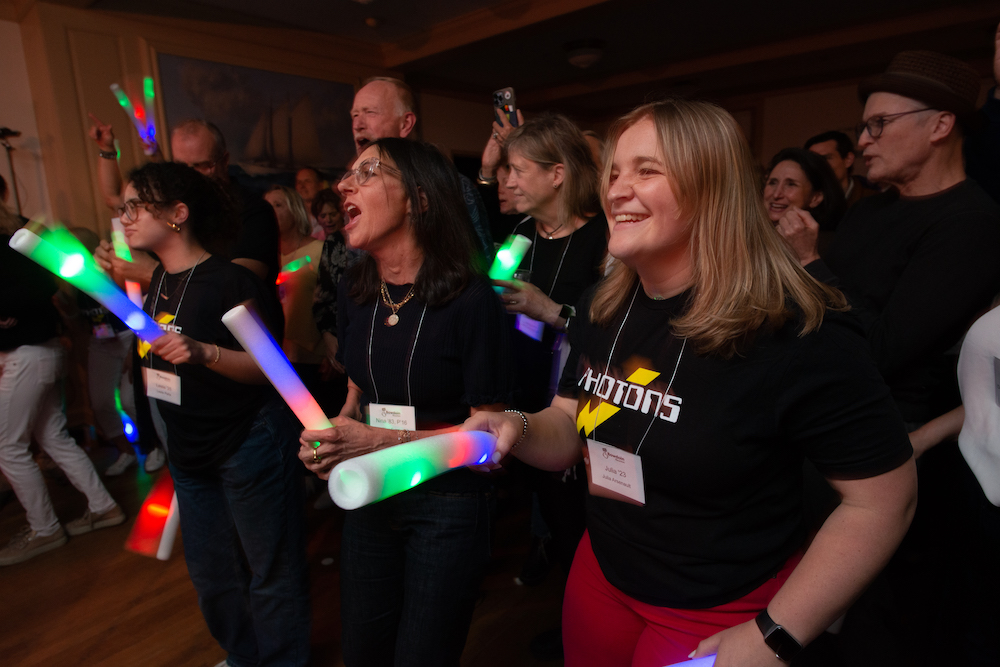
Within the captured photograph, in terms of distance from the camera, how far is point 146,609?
246cm

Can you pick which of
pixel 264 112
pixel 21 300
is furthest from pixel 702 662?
pixel 264 112

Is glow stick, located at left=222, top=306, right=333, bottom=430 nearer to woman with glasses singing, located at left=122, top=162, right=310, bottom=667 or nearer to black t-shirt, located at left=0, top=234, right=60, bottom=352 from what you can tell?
woman with glasses singing, located at left=122, top=162, right=310, bottom=667

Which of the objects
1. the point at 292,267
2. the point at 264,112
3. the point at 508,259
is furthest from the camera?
the point at 264,112

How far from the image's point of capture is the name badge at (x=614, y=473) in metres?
0.99

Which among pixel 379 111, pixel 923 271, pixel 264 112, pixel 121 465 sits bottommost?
pixel 121 465

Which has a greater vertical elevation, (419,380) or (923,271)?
(923,271)

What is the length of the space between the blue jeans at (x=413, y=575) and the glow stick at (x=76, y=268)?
71cm

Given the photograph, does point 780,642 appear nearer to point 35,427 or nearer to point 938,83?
point 938,83

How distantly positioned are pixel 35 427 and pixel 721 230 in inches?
141

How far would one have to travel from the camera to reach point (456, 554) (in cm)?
133

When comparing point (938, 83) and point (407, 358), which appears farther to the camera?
point (938, 83)

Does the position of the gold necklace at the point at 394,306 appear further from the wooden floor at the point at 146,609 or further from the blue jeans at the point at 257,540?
the wooden floor at the point at 146,609

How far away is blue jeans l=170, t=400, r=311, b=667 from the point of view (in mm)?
1735

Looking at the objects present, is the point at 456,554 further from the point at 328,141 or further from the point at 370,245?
the point at 328,141
